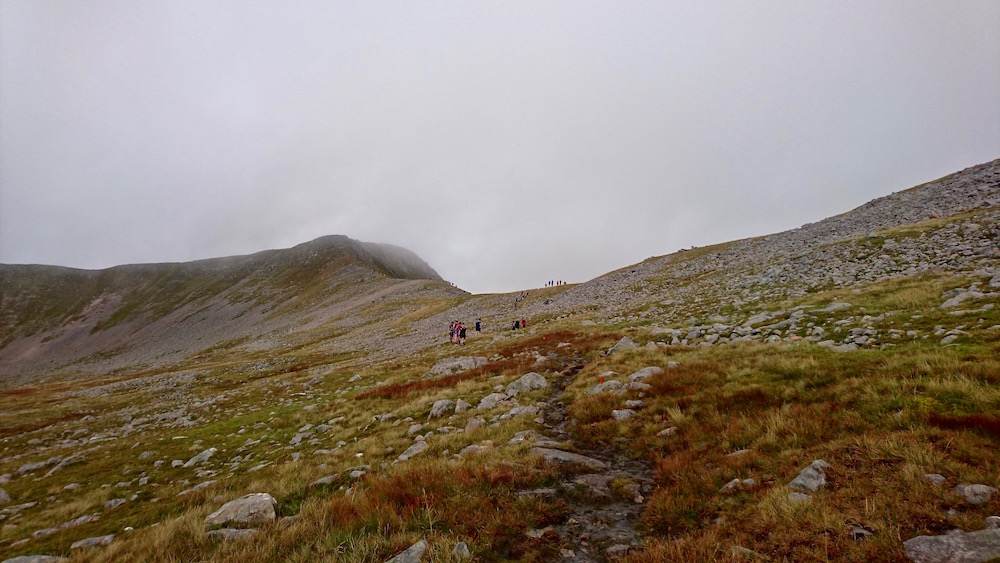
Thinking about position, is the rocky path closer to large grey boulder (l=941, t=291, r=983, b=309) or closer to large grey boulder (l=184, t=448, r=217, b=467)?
large grey boulder (l=941, t=291, r=983, b=309)

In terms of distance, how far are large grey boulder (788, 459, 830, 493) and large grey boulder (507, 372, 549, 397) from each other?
38.6 feet

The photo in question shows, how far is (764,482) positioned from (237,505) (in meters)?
11.1

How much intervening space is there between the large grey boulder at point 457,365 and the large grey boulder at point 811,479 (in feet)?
66.9

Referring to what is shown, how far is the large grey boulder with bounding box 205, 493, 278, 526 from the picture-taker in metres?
8.52

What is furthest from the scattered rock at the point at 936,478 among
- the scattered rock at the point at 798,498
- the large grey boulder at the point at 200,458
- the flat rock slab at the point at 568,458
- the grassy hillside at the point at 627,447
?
the large grey boulder at the point at 200,458

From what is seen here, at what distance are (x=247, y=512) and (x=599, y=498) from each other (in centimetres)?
775

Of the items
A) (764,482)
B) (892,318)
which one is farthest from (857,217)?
(764,482)

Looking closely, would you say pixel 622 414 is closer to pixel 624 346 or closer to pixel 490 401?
pixel 490 401

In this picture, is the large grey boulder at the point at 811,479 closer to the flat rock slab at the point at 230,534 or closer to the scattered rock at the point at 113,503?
the flat rock slab at the point at 230,534

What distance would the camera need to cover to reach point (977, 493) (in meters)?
5.04

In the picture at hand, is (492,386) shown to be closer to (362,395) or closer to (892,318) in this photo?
(362,395)

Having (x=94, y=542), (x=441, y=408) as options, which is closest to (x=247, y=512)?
(x=94, y=542)

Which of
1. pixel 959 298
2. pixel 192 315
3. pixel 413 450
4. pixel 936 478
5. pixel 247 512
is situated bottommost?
pixel 413 450

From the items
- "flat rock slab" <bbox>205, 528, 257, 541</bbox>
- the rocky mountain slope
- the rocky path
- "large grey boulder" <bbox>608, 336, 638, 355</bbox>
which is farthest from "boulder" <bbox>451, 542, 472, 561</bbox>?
the rocky mountain slope
